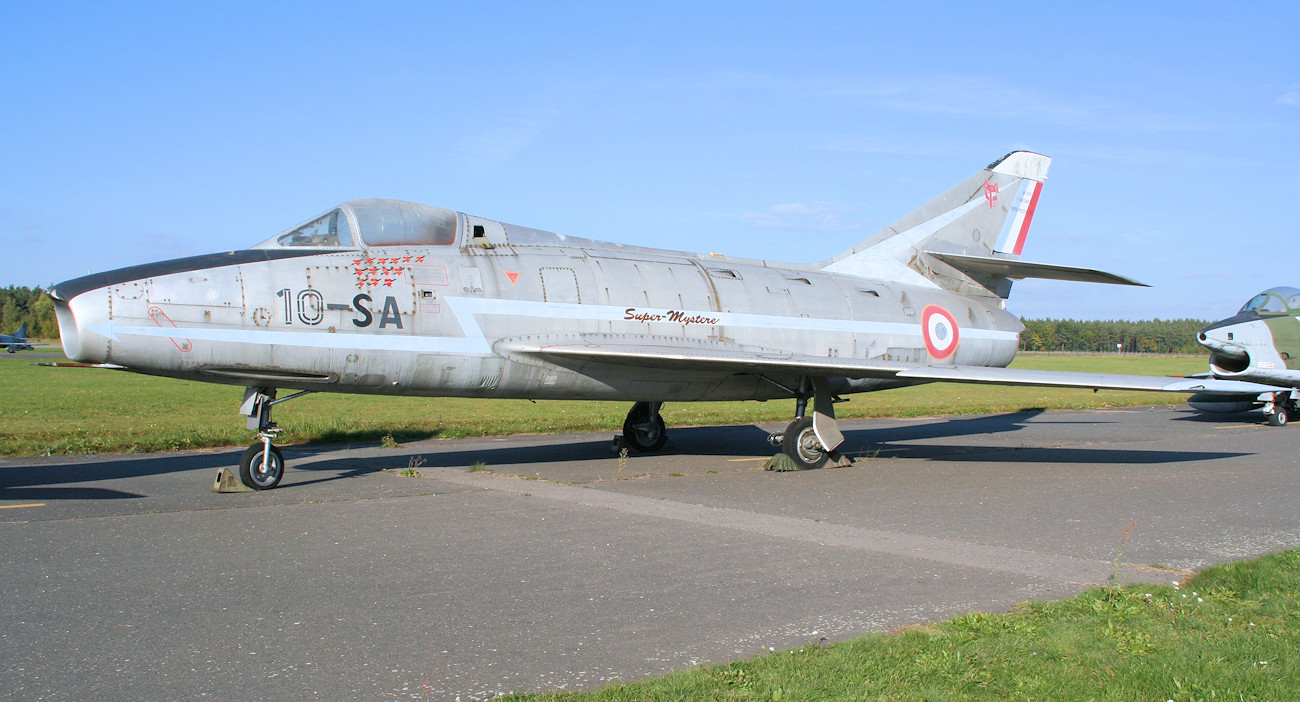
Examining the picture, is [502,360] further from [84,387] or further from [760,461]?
[84,387]

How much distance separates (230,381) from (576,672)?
263 inches

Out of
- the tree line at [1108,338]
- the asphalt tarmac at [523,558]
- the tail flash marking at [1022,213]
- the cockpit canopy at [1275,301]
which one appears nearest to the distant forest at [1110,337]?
the tree line at [1108,338]

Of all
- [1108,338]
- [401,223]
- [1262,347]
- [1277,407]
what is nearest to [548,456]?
[401,223]

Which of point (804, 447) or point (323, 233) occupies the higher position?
point (323, 233)

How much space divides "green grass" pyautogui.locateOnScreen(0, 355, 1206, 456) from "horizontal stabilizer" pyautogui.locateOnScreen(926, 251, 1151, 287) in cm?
616

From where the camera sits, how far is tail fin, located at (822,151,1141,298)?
1485 cm

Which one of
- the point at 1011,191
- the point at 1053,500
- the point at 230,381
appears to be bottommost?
the point at 1053,500

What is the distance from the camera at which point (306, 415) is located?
1991 centimetres

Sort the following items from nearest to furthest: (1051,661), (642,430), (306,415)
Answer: (1051,661)
(642,430)
(306,415)

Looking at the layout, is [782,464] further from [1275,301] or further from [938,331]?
[1275,301]

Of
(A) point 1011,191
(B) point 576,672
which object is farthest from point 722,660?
(A) point 1011,191

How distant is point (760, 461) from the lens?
13094 millimetres

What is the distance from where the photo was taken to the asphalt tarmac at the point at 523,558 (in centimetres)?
435

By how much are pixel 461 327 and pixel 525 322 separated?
2.64 feet
